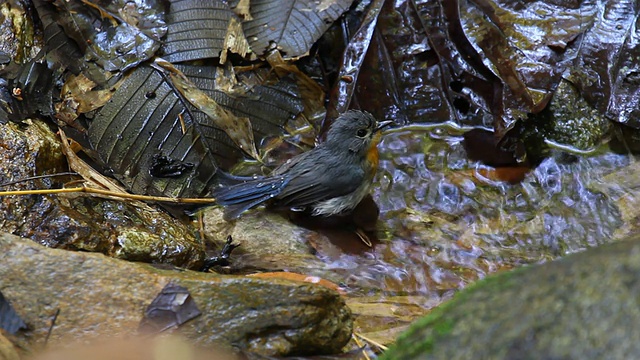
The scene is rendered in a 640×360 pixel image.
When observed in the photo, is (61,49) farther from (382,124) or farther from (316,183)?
(382,124)

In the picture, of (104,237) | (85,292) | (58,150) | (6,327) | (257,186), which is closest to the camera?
(6,327)

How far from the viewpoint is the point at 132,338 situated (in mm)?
2646

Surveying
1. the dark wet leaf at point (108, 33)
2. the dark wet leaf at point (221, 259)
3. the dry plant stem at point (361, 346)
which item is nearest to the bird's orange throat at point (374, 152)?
the dark wet leaf at point (221, 259)

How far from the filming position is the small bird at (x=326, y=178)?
504 cm

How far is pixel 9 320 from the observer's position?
266cm

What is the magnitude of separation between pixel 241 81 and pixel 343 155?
3.49ft

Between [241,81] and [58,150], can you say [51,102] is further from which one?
[241,81]

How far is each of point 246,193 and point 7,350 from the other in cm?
259

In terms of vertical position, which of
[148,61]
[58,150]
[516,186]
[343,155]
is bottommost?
[516,186]

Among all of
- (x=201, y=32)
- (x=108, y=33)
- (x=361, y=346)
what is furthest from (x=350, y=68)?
(x=361, y=346)

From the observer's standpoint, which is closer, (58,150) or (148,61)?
(58,150)

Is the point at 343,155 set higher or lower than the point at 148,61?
lower

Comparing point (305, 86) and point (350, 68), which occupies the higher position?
point (350, 68)

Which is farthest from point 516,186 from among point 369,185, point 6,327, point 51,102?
point 6,327
